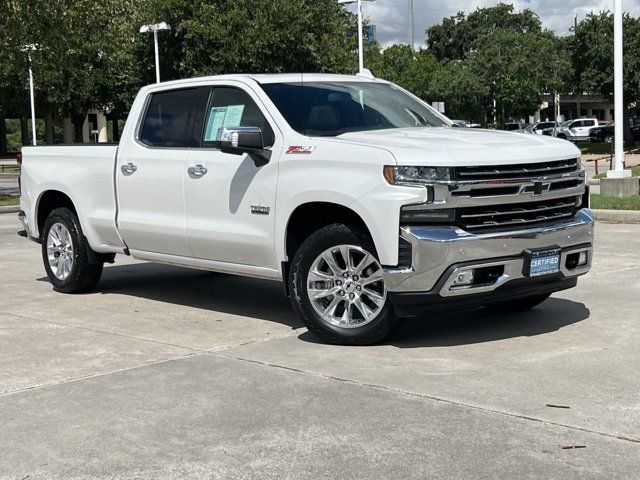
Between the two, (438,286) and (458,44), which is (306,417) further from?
(458,44)

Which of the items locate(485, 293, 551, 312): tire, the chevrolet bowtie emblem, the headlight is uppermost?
the headlight

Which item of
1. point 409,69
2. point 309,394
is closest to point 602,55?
point 409,69

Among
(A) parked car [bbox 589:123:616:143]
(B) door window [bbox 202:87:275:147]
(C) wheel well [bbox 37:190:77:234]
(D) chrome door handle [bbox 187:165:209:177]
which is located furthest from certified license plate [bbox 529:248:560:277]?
(A) parked car [bbox 589:123:616:143]

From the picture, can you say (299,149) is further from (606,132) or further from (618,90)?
(606,132)

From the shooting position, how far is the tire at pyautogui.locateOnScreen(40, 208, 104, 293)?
30.5 ft

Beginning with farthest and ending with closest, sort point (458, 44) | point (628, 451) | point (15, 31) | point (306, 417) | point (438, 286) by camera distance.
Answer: point (458, 44)
point (15, 31)
point (438, 286)
point (306, 417)
point (628, 451)

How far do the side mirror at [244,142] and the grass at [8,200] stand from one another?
17485 millimetres

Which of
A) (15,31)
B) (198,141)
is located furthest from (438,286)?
(15,31)

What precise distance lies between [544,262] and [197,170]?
2.96m

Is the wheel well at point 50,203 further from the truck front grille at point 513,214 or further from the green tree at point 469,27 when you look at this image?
the green tree at point 469,27

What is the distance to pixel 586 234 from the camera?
23.2 ft

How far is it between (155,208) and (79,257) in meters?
1.47

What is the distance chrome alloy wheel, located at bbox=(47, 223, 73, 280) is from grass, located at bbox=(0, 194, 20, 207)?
14477 millimetres

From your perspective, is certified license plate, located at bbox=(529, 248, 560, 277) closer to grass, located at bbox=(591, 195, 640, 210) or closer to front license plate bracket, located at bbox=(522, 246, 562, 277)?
front license plate bracket, located at bbox=(522, 246, 562, 277)
